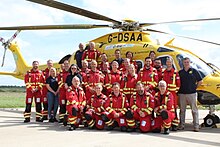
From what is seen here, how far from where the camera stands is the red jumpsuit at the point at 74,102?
7148 millimetres

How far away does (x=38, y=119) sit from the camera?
351 inches

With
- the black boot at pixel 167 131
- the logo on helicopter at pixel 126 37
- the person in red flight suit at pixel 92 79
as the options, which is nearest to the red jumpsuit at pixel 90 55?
the logo on helicopter at pixel 126 37

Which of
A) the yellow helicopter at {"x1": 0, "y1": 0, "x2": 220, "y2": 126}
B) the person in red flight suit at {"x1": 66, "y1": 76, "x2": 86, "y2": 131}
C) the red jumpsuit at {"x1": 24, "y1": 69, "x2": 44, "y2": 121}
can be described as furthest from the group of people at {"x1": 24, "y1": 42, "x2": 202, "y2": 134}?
the red jumpsuit at {"x1": 24, "y1": 69, "x2": 44, "y2": 121}

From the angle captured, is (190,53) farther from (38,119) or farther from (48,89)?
(38,119)

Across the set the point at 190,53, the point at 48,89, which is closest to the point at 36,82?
the point at 48,89

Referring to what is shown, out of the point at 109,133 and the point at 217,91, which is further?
the point at 217,91

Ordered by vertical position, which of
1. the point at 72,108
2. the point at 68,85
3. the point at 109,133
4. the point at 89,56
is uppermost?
the point at 89,56

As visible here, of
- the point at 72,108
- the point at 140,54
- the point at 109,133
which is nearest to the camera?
the point at 109,133

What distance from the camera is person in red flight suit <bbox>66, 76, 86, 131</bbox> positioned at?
7129mm

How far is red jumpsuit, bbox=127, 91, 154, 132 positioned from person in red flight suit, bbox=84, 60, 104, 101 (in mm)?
1206

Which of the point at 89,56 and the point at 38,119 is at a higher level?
the point at 89,56

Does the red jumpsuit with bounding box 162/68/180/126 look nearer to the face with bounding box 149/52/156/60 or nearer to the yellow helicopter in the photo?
the yellow helicopter

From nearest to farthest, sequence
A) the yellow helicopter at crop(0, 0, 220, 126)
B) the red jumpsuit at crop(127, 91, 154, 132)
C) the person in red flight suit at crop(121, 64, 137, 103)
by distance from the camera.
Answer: the red jumpsuit at crop(127, 91, 154, 132), the person in red flight suit at crop(121, 64, 137, 103), the yellow helicopter at crop(0, 0, 220, 126)

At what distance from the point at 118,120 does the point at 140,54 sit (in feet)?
7.40
